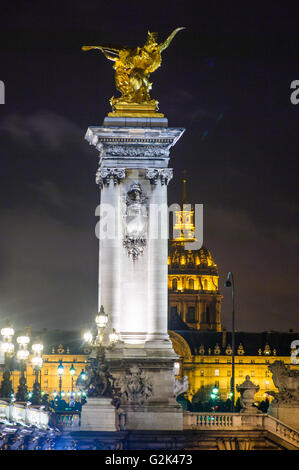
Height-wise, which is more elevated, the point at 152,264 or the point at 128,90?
the point at 128,90

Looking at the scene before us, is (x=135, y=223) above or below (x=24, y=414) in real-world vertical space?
above

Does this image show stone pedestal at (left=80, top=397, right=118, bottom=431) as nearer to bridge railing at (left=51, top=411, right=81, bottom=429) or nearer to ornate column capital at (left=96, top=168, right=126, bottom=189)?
bridge railing at (left=51, top=411, right=81, bottom=429)

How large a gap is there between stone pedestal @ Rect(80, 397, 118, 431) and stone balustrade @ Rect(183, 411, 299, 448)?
4.51 meters

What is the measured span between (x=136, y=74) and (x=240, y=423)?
57.4 feet

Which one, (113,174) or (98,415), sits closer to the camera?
(98,415)

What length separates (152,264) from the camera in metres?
53.2

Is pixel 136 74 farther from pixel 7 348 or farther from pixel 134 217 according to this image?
pixel 7 348

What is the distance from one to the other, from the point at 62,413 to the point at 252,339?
147m

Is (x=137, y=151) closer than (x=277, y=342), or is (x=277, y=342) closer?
(x=137, y=151)

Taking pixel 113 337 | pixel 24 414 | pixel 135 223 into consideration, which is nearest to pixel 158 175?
pixel 135 223

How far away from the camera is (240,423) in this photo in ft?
168

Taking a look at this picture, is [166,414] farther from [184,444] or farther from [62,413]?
[62,413]
